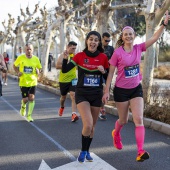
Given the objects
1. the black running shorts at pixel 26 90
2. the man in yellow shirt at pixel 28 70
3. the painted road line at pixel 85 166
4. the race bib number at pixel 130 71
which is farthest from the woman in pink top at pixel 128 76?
the black running shorts at pixel 26 90

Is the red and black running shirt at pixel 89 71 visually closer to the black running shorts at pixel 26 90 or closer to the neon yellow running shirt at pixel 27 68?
the neon yellow running shirt at pixel 27 68

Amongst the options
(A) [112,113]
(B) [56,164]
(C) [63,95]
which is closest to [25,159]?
(B) [56,164]

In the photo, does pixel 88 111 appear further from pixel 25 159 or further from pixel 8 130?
pixel 8 130

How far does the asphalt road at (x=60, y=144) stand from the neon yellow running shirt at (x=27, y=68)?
1.02 meters

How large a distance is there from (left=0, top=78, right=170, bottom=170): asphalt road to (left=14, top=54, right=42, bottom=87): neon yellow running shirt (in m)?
1.02

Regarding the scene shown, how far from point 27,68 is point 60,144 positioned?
268 centimetres

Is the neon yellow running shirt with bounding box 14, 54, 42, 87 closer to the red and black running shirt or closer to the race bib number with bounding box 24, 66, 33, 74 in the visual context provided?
the race bib number with bounding box 24, 66, 33, 74

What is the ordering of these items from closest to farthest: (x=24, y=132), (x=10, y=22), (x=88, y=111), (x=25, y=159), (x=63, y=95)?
(x=88, y=111)
(x=25, y=159)
(x=24, y=132)
(x=63, y=95)
(x=10, y=22)

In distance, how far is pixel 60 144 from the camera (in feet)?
21.2

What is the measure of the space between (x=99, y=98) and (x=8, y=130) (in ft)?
10.9

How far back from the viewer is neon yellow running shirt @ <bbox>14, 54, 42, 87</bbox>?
8445 mm

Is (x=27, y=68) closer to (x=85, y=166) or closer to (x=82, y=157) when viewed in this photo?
(x=82, y=157)

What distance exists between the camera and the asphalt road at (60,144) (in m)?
5.31

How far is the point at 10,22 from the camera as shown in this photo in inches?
1678
